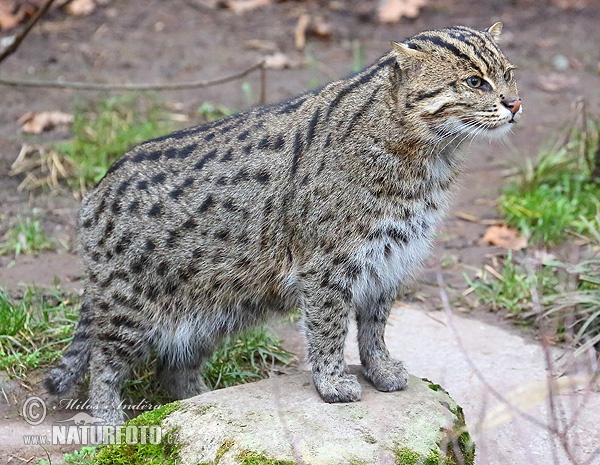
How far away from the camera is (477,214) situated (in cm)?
818

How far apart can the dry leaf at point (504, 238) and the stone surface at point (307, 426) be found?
2.90 meters

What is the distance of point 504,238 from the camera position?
7680 mm

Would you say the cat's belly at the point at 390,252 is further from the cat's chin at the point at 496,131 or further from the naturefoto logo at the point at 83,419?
the naturefoto logo at the point at 83,419

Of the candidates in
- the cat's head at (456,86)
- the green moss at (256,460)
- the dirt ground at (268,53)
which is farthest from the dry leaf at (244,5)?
the green moss at (256,460)

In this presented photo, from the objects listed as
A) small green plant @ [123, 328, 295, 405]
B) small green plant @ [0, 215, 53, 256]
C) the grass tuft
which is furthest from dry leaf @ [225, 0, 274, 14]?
small green plant @ [123, 328, 295, 405]

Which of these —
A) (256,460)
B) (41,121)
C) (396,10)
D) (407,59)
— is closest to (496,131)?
(407,59)

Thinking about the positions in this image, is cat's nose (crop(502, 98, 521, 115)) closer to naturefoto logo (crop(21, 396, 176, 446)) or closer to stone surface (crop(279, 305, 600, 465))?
stone surface (crop(279, 305, 600, 465))

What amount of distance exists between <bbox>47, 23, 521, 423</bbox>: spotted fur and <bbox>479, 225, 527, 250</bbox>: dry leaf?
2645 millimetres

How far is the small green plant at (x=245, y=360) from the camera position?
5.88 meters

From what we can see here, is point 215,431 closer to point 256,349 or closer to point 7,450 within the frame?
point 7,450

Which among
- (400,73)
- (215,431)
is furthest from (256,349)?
(400,73)

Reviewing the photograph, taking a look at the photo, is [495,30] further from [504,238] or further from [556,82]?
[556,82]

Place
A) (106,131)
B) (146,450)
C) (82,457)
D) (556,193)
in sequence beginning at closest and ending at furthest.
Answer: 1. (146,450)
2. (82,457)
3. (556,193)
4. (106,131)

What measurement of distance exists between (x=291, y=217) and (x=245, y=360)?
1.39 m
